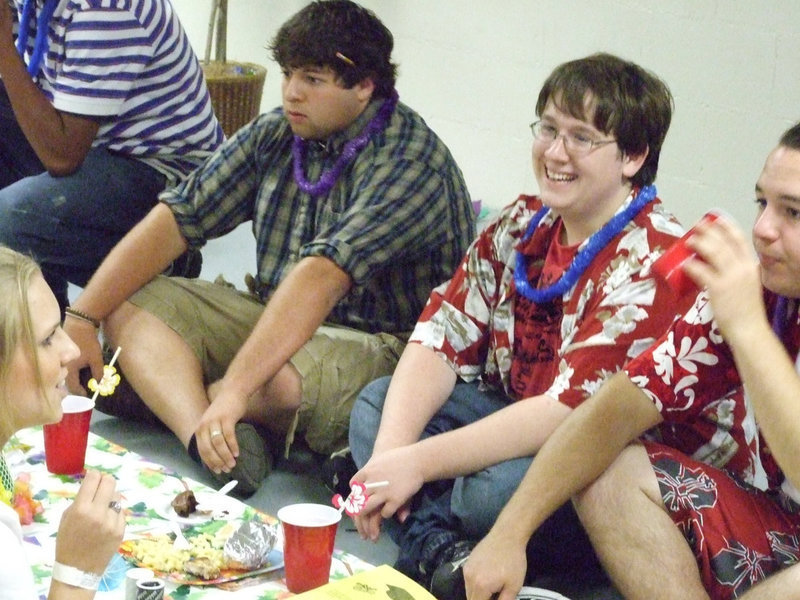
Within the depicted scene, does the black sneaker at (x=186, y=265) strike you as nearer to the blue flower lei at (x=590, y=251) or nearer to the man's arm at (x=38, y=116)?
the man's arm at (x=38, y=116)

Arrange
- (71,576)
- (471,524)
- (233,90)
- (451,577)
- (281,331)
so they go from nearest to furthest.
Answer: (71,576), (451,577), (471,524), (281,331), (233,90)

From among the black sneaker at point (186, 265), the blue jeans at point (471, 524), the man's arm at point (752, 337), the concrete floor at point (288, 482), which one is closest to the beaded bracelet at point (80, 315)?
the concrete floor at point (288, 482)

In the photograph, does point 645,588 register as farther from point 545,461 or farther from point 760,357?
point 760,357

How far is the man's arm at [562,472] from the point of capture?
1.83 meters

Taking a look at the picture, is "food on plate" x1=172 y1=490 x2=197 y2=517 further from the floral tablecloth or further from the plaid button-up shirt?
the plaid button-up shirt

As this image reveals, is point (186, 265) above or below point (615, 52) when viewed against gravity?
below

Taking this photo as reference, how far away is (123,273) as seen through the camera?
8.76 ft

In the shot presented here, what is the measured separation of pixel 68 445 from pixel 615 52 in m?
2.61

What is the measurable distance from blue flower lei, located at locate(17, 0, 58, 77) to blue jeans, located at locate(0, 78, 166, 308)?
261 millimetres

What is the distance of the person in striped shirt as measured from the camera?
2.91 meters

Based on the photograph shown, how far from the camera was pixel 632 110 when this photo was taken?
212 centimetres

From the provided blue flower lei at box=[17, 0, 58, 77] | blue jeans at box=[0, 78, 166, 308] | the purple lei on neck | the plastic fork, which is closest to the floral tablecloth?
the plastic fork

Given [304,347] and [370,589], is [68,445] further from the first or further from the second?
[304,347]

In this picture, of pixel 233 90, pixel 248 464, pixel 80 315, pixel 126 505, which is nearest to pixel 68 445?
pixel 126 505
